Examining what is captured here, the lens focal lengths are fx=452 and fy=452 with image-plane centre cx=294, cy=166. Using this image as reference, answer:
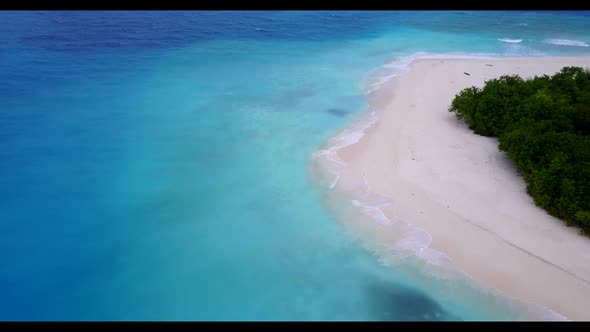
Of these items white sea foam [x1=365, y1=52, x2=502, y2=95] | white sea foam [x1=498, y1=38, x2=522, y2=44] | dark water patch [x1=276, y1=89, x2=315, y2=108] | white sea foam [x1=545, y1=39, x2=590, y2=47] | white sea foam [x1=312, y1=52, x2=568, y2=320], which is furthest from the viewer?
white sea foam [x1=498, y1=38, x2=522, y2=44]

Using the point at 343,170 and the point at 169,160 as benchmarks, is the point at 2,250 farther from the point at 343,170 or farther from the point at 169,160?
the point at 343,170

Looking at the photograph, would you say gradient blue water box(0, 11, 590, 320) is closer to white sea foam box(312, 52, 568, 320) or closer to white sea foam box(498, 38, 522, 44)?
white sea foam box(312, 52, 568, 320)

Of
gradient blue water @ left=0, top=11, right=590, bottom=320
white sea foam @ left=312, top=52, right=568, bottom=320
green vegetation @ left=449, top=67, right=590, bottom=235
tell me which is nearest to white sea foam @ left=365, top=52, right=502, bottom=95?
gradient blue water @ left=0, top=11, right=590, bottom=320

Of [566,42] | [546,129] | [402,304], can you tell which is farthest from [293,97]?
[566,42]

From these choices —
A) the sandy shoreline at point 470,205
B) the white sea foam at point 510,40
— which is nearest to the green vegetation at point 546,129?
the sandy shoreline at point 470,205

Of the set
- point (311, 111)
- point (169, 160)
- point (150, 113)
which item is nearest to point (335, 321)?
point (169, 160)

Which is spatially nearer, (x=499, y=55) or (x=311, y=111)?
Result: (x=311, y=111)
